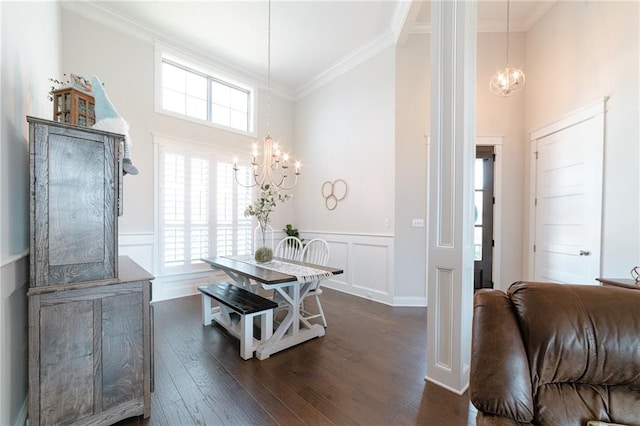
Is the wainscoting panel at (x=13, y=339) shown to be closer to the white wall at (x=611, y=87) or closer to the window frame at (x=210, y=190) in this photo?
the window frame at (x=210, y=190)

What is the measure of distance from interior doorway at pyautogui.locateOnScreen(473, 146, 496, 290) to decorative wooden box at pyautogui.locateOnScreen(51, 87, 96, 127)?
4.46 meters

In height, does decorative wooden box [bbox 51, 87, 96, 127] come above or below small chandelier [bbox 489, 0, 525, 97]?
below

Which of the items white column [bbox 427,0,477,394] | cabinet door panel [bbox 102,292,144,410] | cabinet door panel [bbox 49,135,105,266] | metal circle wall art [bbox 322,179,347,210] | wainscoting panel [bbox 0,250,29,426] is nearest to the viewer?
wainscoting panel [bbox 0,250,29,426]

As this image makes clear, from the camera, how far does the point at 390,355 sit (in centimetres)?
242

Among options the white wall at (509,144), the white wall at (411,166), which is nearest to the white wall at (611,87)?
the white wall at (509,144)

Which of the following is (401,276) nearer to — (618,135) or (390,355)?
(390,355)

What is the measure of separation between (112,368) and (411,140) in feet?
12.8

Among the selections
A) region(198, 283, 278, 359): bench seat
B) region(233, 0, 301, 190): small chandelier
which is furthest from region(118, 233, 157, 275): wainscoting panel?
region(233, 0, 301, 190): small chandelier

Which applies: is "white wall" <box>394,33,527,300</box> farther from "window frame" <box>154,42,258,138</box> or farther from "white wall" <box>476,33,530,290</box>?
"window frame" <box>154,42,258,138</box>

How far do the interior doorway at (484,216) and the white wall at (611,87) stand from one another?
34.0 inches

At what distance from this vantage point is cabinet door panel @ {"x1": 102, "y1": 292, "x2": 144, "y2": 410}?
1529mm

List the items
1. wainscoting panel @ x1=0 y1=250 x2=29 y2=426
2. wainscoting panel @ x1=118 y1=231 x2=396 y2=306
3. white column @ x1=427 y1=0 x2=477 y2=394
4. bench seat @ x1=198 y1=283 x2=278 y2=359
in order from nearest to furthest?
wainscoting panel @ x1=0 y1=250 x2=29 y2=426 → white column @ x1=427 y1=0 x2=477 y2=394 → bench seat @ x1=198 y1=283 x2=278 y2=359 → wainscoting panel @ x1=118 y1=231 x2=396 y2=306

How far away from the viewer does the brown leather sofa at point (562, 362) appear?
88 cm

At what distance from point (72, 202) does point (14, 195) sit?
0.36 m
